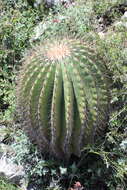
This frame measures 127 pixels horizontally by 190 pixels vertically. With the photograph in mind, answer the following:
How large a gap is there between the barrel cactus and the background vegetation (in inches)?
7.1

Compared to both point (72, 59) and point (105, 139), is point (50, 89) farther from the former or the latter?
point (105, 139)

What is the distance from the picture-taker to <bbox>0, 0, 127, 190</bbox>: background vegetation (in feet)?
13.2

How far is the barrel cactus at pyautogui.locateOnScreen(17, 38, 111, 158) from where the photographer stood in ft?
11.9

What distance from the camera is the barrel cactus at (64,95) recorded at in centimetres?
362

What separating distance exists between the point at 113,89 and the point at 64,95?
66cm

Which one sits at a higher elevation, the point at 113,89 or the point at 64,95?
the point at 113,89

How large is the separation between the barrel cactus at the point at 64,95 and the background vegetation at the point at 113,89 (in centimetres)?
18

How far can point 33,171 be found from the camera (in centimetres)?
410

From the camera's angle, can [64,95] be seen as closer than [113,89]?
Yes

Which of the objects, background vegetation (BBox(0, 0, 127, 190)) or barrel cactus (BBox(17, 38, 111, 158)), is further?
background vegetation (BBox(0, 0, 127, 190))

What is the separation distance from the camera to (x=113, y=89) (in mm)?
4117

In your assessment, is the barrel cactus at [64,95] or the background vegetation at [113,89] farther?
the background vegetation at [113,89]

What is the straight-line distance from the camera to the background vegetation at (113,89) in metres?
4.03

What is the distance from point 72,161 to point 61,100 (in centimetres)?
77
